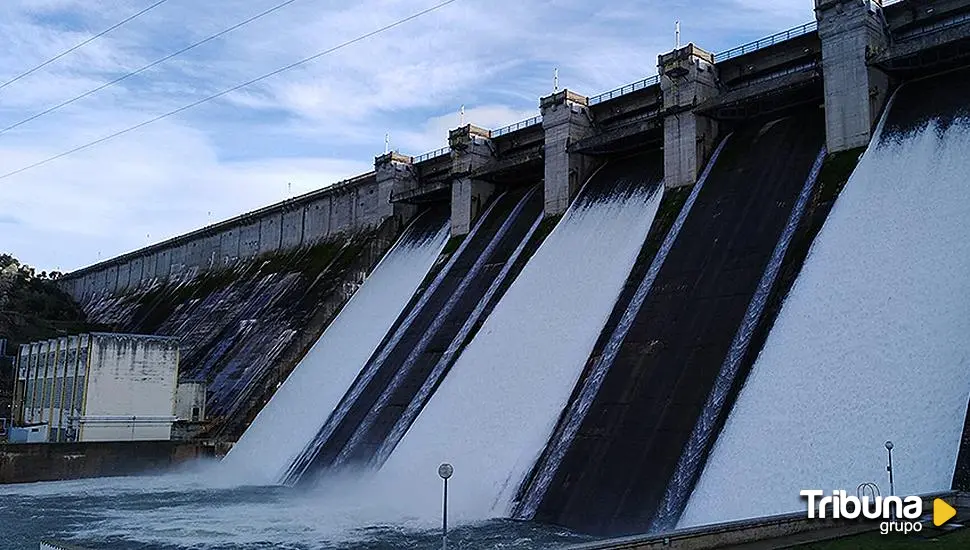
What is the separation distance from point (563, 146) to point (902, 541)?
19.7 metres

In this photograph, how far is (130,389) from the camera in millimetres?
28391

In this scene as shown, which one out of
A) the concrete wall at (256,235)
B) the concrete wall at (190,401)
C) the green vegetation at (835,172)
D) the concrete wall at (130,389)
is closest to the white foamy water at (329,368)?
the concrete wall at (190,401)

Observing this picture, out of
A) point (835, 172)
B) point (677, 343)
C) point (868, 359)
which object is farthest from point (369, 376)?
point (868, 359)

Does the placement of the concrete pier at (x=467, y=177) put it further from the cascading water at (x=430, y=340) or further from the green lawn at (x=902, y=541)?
the green lawn at (x=902, y=541)

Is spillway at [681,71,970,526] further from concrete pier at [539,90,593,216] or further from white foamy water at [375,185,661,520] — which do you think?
concrete pier at [539,90,593,216]

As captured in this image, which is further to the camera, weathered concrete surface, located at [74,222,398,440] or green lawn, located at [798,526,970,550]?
weathered concrete surface, located at [74,222,398,440]

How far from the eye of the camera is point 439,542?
1371cm

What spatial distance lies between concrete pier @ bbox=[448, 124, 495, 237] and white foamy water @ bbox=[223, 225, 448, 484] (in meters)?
1.38

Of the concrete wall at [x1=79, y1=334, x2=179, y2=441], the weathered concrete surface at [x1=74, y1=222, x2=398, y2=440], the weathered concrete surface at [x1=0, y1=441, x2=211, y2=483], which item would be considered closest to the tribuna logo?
the weathered concrete surface at [x1=74, y1=222, x2=398, y2=440]

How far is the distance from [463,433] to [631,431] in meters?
4.73

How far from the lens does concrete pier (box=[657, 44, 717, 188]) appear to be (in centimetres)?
2267

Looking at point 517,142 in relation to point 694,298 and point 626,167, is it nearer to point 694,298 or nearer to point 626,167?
point 626,167

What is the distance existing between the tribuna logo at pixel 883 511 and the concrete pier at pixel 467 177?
20.8m

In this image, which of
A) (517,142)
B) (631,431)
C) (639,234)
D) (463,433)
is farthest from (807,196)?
(517,142)
